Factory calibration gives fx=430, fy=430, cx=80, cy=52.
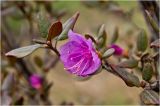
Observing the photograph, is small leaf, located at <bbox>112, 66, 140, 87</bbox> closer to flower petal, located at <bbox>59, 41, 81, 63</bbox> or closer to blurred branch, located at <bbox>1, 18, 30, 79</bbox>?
flower petal, located at <bbox>59, 41, 81, 63</bbox>

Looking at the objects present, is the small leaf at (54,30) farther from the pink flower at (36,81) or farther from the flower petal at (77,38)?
the pink flower at (36,81)

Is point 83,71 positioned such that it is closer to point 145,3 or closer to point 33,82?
point 145,3

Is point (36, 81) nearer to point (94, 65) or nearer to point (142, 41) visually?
point (142, 41)

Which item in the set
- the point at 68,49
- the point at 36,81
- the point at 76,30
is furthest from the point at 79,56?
the point at 76,30

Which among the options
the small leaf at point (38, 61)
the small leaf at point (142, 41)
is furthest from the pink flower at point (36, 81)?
the small leaf at point (142, 41)

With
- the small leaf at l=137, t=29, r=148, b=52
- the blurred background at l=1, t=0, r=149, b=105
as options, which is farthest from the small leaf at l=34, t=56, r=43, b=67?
the small leaf at l=137, t=29, r=148, b=52

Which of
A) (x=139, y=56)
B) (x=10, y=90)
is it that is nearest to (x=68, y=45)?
(x=139, y=56)
